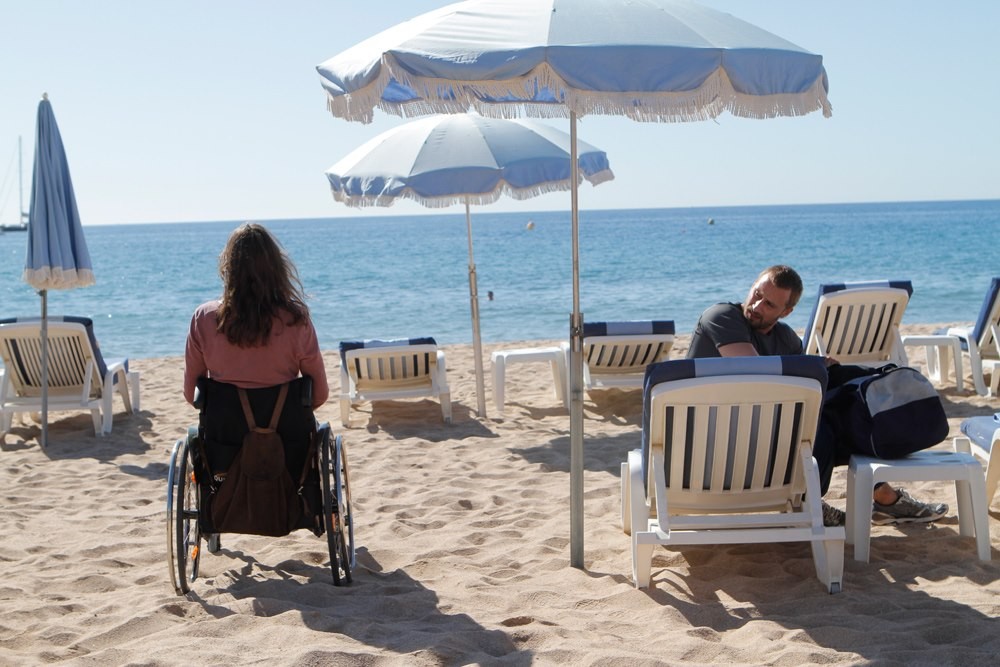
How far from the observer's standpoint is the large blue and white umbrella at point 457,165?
7.18m

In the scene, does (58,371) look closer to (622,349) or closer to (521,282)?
(622,349)

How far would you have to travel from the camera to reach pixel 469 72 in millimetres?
3375

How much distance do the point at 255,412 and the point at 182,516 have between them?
0.46m

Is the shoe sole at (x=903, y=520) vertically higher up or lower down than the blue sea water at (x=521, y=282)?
higher up

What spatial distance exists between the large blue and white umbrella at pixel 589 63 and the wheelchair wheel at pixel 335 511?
94 cm

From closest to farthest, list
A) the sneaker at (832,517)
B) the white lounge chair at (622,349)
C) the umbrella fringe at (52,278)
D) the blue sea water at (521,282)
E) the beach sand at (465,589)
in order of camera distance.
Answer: the beach sand at (465,589) → the sneaker at (832,517) → the umbrella fringe at (52,278) → the white lounge chair at (622,349) → the blue sea water at (521,282)

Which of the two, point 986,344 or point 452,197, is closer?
point 452,197

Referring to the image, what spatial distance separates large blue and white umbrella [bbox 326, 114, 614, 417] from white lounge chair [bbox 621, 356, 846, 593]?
363 cm

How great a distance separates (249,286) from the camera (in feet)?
12.1

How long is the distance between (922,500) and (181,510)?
11.1ft

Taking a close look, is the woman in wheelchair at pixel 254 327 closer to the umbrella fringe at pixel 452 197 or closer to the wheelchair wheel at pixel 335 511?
the wheelchair wheel at pixel 335 511

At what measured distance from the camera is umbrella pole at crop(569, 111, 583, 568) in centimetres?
385

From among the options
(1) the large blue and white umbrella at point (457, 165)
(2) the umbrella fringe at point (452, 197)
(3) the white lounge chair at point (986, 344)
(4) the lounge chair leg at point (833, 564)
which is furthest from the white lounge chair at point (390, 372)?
(4) the lounge chair leg at point (833, 564)

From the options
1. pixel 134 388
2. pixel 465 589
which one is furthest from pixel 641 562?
pixel 134 388
